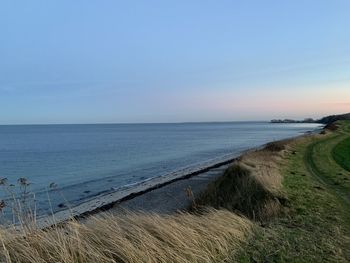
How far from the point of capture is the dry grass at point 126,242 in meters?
5.63

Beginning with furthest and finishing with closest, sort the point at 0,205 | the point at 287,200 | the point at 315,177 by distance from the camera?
the point at 315,177 < the point at 287,200 < the point at 0,205

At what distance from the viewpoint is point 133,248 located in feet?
19.2

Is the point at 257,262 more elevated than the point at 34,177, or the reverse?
the point at 257,262

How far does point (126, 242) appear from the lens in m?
5.96

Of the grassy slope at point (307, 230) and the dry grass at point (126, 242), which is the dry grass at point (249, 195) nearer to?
the grassy slope at point (307, 230)

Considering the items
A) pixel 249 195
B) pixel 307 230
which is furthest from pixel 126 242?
pixel 249 195

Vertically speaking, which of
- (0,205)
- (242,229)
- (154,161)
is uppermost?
(0,205)

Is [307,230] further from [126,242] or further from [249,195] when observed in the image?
[126,242]

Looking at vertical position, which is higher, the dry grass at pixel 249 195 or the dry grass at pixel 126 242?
the dry grass at pixel 126 242

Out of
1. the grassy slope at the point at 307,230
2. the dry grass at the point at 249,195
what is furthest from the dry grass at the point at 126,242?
the dry grass at the point at 249,195

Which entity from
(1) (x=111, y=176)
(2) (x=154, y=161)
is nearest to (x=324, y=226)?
(1) (x=111, y=176)

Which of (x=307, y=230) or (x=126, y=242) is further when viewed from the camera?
(x=307, y=230)

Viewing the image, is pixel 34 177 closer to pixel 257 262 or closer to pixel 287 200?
pixel 287 200

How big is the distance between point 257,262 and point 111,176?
3677cm
